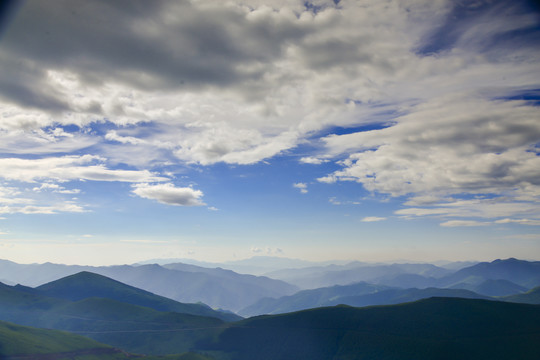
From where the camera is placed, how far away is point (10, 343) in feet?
638

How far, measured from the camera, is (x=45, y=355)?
196625mm

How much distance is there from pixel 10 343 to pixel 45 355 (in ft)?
72.6
